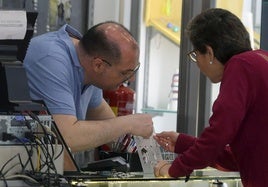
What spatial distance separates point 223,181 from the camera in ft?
7.34

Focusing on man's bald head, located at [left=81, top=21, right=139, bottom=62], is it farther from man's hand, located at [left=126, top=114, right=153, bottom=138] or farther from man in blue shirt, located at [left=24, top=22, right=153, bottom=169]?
man's hand, located at [left=126, top=114, right=153, bottom=138]

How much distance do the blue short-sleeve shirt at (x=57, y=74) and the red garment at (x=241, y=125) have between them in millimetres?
681

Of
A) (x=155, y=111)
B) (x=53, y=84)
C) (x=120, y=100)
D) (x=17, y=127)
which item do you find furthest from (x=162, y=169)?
(x=155, y=111)

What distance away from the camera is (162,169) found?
2.09 meters

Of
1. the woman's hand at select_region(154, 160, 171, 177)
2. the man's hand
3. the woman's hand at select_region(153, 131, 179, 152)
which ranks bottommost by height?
the woman's hand at select_region(154, 160, 171, 177)

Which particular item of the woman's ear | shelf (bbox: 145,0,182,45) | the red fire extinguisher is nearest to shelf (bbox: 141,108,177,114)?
shelf (bbox: 145,0,182,45)

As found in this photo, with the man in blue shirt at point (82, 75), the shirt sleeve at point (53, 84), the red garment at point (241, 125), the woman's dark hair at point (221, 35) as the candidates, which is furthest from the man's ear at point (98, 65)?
the red garment at point (241, 125)

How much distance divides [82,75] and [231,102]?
962mm

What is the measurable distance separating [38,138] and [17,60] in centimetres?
30

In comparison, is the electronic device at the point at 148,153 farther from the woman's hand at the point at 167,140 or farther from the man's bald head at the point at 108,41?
the man's bald head at the point at 108,41

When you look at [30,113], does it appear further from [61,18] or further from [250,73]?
[61,18]

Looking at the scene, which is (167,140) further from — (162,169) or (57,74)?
(57,74)

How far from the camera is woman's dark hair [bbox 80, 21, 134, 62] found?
8.59 feet

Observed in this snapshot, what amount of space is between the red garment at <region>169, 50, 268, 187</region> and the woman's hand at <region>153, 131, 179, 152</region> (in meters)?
0.28
